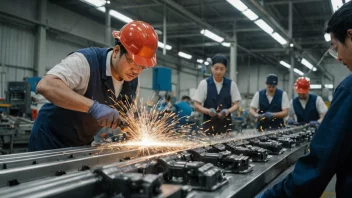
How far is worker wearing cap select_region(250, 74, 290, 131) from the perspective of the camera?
4.84 meters

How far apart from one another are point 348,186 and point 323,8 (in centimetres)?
1082

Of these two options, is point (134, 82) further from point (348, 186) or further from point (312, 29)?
point (312, 29)

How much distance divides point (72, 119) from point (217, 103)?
240 centimetres

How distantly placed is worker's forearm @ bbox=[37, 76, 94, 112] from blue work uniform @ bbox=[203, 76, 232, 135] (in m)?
2.40

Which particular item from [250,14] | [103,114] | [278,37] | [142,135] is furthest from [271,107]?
[278,37]

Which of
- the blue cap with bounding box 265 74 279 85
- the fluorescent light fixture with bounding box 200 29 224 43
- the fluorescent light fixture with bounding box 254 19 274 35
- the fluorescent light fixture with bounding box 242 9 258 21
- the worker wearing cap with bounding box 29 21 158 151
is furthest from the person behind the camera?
the fluorescent light fixture with bounding box 200 29 224 43

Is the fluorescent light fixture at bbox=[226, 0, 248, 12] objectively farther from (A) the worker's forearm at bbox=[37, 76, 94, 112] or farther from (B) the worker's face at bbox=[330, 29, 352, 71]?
(B) the worker's face at bbox=[330, 29, 352, 71]

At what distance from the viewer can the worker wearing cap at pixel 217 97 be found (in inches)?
159

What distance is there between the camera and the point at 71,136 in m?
2.14

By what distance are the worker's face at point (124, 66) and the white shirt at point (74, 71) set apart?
20cm

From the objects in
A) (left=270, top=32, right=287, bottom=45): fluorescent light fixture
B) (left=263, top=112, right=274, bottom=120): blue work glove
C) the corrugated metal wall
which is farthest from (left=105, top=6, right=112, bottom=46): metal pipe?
(left=263, top=112, right=274, bottom=120): blue work glove

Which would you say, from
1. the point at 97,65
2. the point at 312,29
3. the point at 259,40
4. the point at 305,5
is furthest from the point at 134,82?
the point at 259,40

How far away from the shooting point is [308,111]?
5137 mm

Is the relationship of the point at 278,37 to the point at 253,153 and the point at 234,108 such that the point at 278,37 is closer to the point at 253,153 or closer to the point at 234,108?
the point at 234,108
